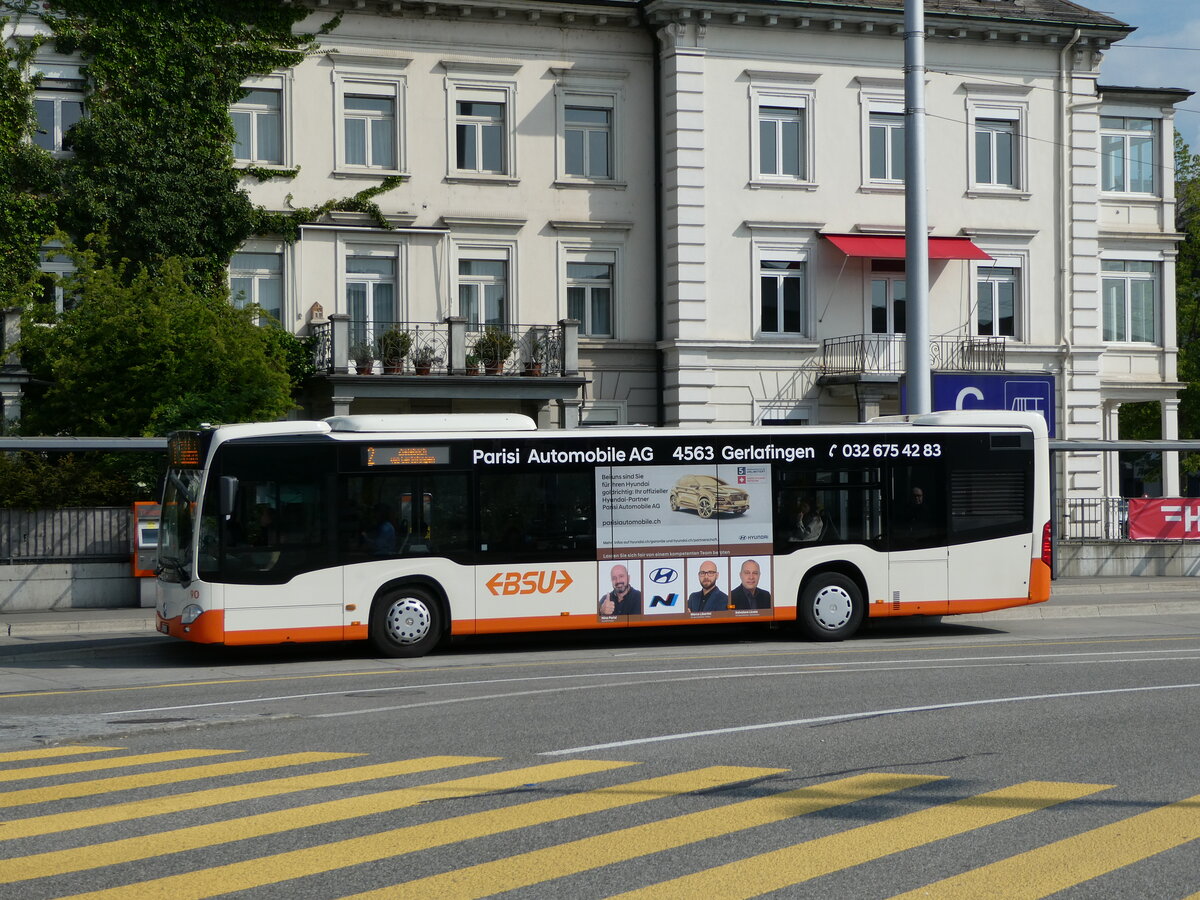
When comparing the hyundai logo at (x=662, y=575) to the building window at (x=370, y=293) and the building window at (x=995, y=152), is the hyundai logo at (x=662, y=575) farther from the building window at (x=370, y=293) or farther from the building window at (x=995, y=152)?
the building window at (x=995, y=152)

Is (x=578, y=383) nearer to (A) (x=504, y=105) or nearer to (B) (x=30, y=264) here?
(A) (x=504, y=105)

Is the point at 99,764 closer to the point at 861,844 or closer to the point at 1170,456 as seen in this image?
the point at 861,844

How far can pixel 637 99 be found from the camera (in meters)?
→ 34.4

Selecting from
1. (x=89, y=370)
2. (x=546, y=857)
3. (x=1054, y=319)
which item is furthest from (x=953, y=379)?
(x=546, y=857)

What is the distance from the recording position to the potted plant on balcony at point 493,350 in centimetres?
3288

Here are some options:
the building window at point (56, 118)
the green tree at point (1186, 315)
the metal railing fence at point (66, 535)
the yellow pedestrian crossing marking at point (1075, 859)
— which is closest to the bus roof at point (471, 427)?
the metal railing fence at point (66, 535)

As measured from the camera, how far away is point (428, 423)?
18781 mm

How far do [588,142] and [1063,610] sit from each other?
1595 centimetres

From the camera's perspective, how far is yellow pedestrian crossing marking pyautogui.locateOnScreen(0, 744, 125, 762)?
10.5 meters

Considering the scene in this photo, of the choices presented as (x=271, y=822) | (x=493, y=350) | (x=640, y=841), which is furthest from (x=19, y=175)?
(x=640, y=841)

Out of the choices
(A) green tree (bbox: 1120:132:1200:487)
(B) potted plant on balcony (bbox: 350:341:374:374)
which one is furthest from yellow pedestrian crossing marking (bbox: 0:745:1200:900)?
(A) green tree (bbox: 1120:132:1200:487)

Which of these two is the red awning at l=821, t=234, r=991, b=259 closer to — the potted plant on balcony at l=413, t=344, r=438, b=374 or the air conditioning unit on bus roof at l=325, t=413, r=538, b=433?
the potted plant on balcony at l=413, t=344, r=438, b=374

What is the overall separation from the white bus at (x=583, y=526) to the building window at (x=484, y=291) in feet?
49.1

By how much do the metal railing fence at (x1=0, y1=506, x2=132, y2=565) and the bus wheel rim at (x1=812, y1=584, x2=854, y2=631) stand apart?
1147 centimetres
